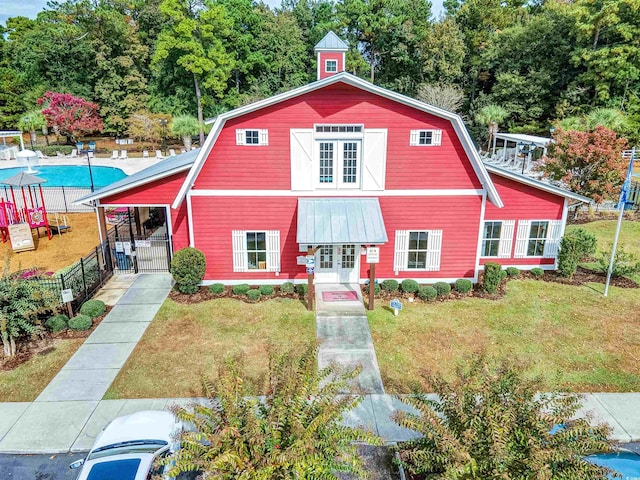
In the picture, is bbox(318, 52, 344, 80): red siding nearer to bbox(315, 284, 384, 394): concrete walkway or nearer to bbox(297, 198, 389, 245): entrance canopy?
bbox(297, 198, 389, 245): entrance canopy

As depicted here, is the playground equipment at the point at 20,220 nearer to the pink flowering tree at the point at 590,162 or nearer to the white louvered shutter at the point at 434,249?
the white louvered shutter at the point at 434,249

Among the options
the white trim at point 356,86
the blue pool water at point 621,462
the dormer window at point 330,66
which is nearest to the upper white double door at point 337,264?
the white trim at point 356,86

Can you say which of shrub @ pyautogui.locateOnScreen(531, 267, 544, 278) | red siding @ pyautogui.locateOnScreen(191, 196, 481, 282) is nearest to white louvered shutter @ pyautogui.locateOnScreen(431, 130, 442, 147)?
red siding @ pyautogui.locateOnScreen(191, 196, 481, 282)

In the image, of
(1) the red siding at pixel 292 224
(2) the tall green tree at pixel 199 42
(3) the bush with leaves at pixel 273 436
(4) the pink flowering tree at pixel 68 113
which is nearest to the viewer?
(3) the bush with leaves at pixel 273 436

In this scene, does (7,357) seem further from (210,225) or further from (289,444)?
(289,444)

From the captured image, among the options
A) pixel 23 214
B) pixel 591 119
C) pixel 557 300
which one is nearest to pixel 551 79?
pixel 591 119

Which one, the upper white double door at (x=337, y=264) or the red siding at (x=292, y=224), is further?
the upper white double door at (x=337, y=264)

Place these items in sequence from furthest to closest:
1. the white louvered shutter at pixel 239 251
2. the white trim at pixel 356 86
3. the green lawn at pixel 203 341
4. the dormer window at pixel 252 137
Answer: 1. the white louvered shutter at pixel 239 251
2. the dormer window at pixel 252 137
3. the white trim at pixel 356 86
4. the green lawn at pixel 203 341
